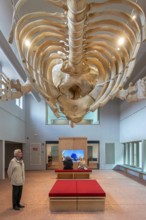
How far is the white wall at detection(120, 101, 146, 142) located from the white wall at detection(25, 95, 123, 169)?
93cm

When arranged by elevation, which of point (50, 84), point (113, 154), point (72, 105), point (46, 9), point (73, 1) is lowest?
point (113, 154)

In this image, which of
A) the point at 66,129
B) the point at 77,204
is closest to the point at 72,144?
the point at 66,129

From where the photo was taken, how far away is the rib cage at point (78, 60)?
3543 mm

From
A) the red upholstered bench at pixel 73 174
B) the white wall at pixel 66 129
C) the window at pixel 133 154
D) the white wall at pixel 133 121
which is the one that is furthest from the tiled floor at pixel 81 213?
the white wall at pixel 66 129

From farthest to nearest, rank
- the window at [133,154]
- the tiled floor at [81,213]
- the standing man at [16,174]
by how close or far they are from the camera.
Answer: the window at [133,154], the standing man at [16,174], the tiled floor at [81,213]

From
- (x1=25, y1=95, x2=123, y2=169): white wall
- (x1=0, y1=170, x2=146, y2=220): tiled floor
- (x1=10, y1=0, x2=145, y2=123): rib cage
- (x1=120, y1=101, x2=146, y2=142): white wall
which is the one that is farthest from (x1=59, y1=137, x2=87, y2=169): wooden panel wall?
A: (x1=10, y1=0, x2=145, y2=123): rib cage

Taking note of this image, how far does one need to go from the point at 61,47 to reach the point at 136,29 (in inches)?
47.8

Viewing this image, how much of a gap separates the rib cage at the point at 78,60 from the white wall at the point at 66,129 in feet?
52.7

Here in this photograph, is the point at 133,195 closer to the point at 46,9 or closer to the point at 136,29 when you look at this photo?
the point at 46,9

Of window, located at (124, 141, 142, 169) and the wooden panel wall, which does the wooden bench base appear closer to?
window, located at (124, 141, 142, 169)

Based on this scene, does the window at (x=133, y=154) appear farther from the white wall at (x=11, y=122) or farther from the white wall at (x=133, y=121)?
the white wall at (x=11, y=122)

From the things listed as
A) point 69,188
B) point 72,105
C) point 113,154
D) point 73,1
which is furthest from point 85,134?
point 73,1

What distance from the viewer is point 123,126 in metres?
19.5

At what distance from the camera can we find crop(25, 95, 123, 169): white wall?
2070 cm
